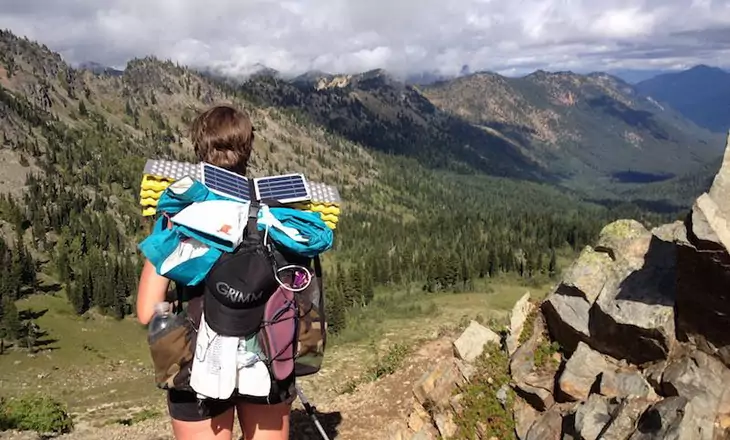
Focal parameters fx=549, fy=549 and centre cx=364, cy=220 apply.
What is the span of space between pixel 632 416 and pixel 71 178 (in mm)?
205388

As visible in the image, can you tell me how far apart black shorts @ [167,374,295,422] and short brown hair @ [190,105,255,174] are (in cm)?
229

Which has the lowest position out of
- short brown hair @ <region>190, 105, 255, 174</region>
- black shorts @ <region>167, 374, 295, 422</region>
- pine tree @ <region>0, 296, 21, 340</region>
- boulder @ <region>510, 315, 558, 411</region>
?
pine tree @ <region>0, 296, 21, 340</region>

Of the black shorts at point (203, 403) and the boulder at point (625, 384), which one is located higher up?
the black shorts at point (203, 403)

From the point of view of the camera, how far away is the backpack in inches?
195

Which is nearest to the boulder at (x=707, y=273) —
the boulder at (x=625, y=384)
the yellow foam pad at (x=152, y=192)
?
the boulder at (x=625, y=384)

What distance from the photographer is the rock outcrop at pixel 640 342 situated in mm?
8492

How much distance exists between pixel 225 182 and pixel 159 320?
56.8 inches

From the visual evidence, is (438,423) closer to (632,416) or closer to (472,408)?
(472,408)

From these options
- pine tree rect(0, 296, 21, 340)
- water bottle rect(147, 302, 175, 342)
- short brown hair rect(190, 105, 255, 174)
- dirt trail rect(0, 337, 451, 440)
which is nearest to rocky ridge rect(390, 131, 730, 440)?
dirt trail rect(0, 337, 451, 440)

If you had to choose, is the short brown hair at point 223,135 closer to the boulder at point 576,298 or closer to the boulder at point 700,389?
the boulder at point 700,389

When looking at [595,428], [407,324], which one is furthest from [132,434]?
[407,324]

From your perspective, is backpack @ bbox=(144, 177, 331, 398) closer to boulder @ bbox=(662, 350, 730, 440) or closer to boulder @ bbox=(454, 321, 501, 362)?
boulder @ bbox=(662, 350, 730, 440)

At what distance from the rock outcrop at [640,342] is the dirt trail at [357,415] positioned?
429cm

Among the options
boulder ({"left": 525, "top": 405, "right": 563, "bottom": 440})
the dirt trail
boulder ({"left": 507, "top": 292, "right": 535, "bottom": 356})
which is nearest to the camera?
boulder ({"left": 525, "top": 405, "right": 563, "bottom": 440})
